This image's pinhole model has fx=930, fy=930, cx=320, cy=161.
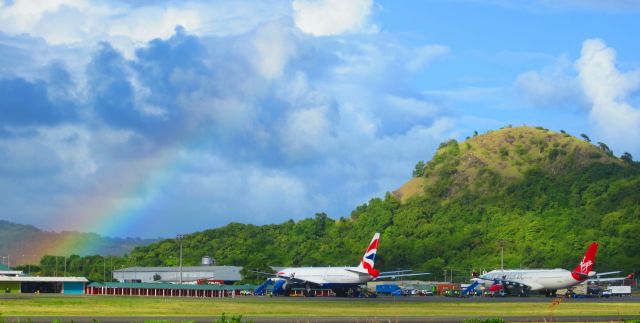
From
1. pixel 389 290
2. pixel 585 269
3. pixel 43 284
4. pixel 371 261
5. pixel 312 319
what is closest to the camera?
pixel 312 319

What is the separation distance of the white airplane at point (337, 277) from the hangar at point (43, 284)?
4037 centimetres

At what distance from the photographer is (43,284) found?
580ft

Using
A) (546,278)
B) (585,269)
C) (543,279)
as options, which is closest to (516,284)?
(543,279)

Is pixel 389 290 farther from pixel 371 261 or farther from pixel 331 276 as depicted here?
pixel 371 261

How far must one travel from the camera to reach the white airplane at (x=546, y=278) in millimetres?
154500

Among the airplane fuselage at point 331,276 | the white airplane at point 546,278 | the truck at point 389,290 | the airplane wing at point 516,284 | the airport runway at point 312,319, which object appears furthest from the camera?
the truck at point 389,290

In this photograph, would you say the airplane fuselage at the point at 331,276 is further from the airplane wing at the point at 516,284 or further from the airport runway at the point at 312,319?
the airport runway at the point at 312,319

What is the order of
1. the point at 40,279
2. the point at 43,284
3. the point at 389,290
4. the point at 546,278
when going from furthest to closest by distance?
the point at 389,290
the point at 43,284
the point at 40,279
the point at 546,278

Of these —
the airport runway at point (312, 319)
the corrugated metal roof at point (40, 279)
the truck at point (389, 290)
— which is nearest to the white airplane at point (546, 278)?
the truck at point (389, 290)

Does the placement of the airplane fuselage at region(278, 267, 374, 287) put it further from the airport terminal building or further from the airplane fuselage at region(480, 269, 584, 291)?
the airport terminal building

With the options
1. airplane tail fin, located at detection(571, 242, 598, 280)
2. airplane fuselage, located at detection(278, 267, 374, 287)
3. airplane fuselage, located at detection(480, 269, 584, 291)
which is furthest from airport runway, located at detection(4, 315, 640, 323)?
airplane fuselage, located at detection(480, 269, 584, 291)

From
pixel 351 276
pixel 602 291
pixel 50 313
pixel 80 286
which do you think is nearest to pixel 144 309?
pixel 50 313

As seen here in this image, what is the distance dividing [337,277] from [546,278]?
116 feet

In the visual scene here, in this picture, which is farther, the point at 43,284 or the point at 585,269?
the point at 43,284
